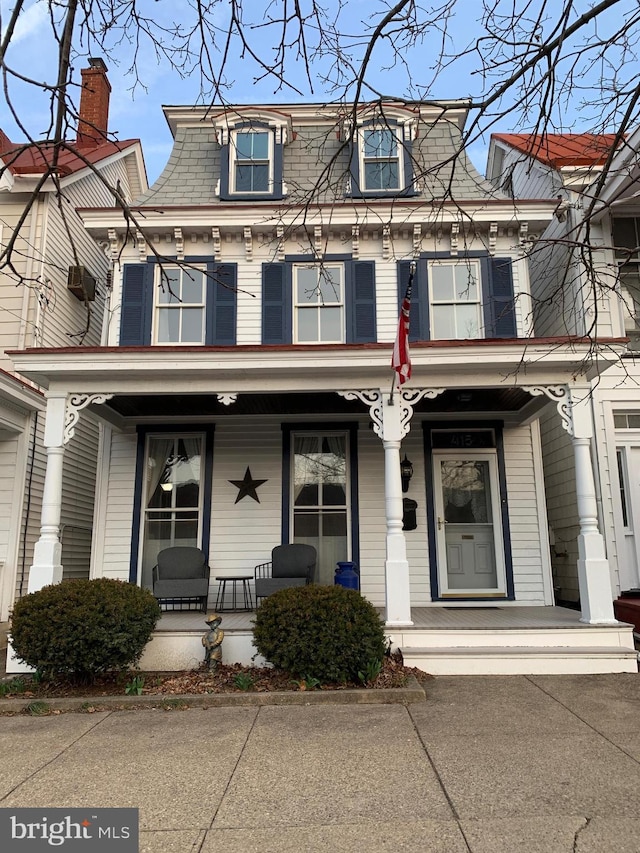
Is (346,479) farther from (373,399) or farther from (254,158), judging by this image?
(254,158)

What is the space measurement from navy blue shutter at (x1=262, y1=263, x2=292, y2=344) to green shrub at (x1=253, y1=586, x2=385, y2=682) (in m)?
4.43

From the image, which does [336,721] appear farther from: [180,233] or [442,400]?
[180,233]

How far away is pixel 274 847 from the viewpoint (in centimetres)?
288

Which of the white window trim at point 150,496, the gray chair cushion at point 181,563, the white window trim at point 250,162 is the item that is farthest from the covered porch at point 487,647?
the white window trim at point 250,162

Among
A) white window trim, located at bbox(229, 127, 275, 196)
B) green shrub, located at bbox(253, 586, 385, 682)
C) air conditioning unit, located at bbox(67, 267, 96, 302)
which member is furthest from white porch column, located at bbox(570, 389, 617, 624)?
air conditioning unit, located at bbox(67, 267, 96, 302)

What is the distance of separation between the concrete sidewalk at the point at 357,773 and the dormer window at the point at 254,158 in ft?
25.0

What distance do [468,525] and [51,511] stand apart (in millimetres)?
5561

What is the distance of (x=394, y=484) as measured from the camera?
705 centimetres

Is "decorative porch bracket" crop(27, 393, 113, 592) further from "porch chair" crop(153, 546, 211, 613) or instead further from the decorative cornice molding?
the decorative cornice molding

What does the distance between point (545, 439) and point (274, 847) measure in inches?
354

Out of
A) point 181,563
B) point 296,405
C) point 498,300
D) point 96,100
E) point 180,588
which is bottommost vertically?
point 180,588

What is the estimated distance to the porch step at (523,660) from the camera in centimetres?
645

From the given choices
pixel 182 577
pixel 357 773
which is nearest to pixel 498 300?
pixel 182 577

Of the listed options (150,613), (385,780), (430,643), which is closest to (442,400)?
(430,643)
